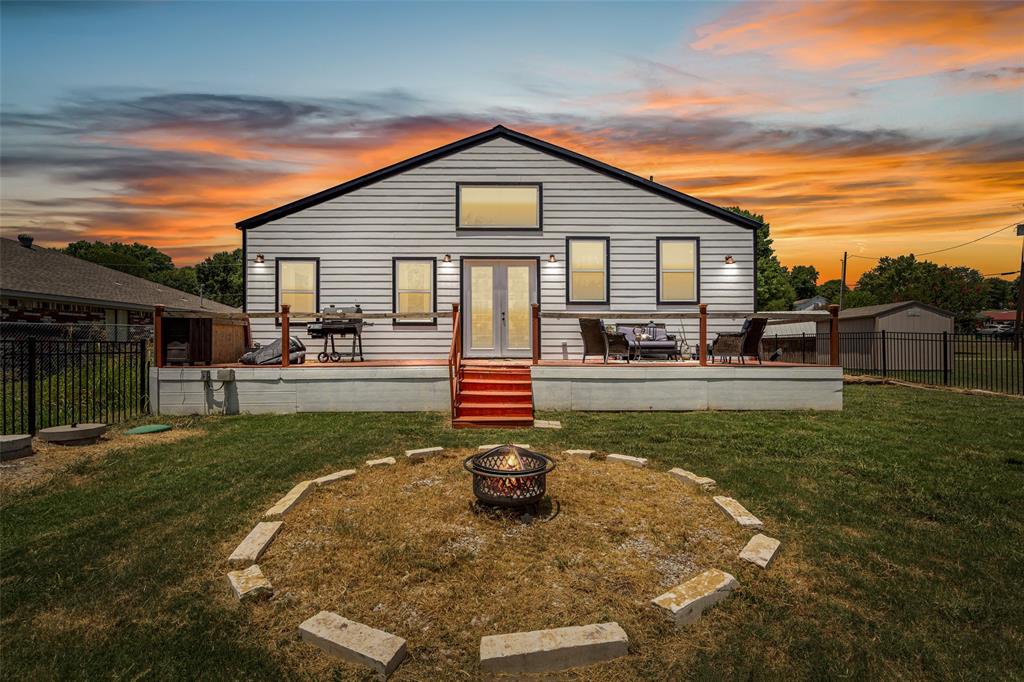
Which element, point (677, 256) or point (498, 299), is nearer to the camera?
point (498, 299)

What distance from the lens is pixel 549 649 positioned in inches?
104

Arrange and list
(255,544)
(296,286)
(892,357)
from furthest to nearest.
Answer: (892,357) → (296,286) → (255,544)

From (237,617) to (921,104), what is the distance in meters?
17.0

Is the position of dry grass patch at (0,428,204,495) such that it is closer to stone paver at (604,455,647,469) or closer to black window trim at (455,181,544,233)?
stone paver at (604,455,647,469)

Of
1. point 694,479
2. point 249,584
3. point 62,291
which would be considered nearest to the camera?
point 249,584

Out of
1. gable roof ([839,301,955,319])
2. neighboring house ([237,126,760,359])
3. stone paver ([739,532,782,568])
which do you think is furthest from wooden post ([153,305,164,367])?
gable roof ([839,301,955,319])

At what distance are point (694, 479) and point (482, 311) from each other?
28.4 ft

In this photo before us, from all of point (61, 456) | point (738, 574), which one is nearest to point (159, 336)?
point (61, 456)

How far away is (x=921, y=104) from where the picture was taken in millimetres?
12023

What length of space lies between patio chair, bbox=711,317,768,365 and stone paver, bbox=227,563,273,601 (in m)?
9.94

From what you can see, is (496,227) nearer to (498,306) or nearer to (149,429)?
(498,306)

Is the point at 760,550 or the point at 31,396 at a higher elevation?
the point at 31,396

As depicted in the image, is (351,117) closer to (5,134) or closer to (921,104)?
(5,134)

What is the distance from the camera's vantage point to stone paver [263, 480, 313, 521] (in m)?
4.59
